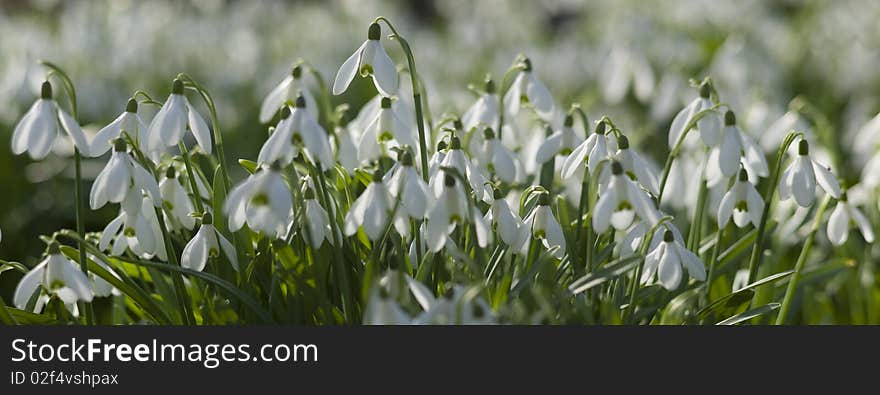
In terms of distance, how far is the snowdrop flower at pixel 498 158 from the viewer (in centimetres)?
209

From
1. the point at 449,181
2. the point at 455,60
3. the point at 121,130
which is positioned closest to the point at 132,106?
the point at 121,130

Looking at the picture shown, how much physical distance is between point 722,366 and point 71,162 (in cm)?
331

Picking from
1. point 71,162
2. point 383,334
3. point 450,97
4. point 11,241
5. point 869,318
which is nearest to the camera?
point 383,334

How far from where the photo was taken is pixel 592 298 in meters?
2.01

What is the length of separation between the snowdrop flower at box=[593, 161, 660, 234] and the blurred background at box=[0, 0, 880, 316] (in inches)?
66.9

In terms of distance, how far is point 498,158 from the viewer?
2107mm

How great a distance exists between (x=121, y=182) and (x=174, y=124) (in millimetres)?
154

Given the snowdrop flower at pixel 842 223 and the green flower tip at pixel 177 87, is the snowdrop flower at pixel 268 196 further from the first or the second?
the snowdrop flower at pixel 842 223

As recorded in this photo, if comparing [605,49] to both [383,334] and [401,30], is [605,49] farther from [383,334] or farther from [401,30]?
[383,334]

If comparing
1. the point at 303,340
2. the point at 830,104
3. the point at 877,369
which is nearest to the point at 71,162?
the point at 303,340

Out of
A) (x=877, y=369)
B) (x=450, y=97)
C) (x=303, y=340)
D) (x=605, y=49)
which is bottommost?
(x=877, y=369)

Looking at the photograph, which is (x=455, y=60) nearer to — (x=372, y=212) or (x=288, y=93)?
(x=288, y=93)

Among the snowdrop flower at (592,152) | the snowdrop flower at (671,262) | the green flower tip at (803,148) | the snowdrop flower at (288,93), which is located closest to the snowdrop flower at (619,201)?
the snowdrop flower at (671,262)

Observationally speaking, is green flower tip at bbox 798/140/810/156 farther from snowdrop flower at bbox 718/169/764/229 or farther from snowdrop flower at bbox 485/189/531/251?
snowdrop flower at bbox 485/189/531/251
